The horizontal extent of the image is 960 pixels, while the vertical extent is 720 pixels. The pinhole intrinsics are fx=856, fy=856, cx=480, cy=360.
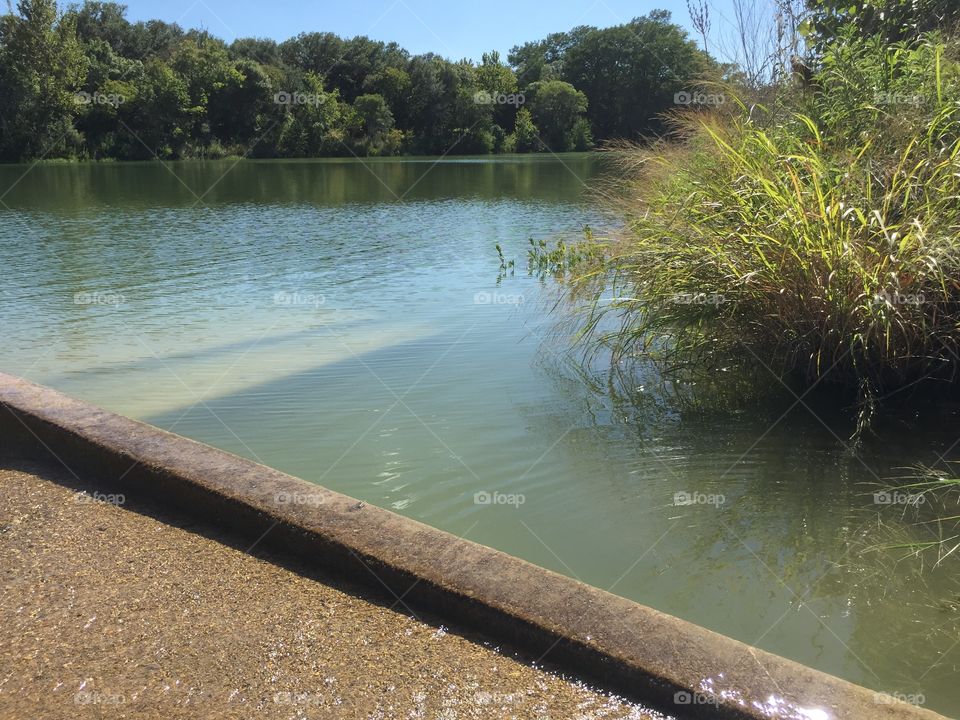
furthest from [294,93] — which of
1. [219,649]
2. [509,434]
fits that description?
[219,649]

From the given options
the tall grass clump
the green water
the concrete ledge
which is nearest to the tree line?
the green water

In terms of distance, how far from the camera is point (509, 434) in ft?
14.3

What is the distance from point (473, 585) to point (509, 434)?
7.56ft

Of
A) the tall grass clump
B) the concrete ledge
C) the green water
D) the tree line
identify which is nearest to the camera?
the concrete ledge

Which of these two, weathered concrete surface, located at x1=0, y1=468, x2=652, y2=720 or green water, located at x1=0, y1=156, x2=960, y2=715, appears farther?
green water, located at x1=0, y1=156, x2=960, y2=715

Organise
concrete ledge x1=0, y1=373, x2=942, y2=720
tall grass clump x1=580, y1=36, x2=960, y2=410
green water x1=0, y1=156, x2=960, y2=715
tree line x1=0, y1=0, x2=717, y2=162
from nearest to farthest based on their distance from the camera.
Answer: concrete ledge x1=0, y1=373, x2=942, y2=720 → green water x1=0, y1=156, x2=960, y2=715 → tall grass clump x1=580, y1=36, x2=960, y2=410 → tree line x1=0, y1=0, x2=717, y2=162

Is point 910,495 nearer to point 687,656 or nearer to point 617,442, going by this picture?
point 617,442

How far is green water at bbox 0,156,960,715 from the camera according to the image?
2822mm

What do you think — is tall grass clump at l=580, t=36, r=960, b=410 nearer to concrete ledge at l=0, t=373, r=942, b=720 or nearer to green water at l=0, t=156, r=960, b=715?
green water at l=0, t=156, r=960, b=715

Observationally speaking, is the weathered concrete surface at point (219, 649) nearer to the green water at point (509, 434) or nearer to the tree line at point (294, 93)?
the green water at point (509, 434)

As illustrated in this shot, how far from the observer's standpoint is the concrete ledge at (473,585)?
5.64ft

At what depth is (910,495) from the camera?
3.56m

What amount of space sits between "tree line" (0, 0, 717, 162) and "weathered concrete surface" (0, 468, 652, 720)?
37.7m

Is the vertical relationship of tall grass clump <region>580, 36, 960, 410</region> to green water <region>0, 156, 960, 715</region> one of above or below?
above
